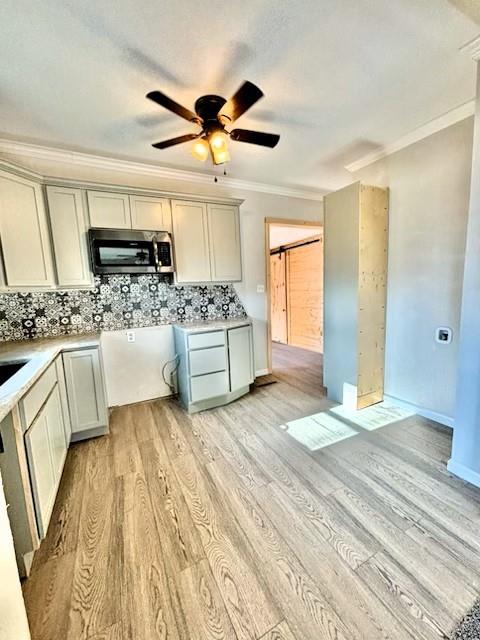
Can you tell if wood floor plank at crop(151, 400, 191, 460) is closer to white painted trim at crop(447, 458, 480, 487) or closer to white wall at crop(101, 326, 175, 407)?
white wall at crop(101, 326, 175, 407)

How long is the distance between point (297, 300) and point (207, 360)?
357 centimetres

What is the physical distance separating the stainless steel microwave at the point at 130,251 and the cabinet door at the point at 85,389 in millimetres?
841

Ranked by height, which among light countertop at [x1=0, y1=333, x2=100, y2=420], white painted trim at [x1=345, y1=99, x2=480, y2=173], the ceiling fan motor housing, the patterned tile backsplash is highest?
white painted trim at [x1=345, y1=99, x2=480, y2=173]

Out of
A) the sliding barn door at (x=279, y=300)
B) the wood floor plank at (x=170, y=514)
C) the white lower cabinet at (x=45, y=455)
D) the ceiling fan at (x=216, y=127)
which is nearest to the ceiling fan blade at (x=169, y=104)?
the ceiling fan at (x=216, y=127)

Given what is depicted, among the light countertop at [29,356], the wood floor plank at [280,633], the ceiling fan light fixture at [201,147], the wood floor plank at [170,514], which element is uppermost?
the ceiling fan light fixture at [201,147]

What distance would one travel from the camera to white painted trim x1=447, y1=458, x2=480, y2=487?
172 centimetres

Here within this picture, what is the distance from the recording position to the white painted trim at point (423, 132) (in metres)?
2.10

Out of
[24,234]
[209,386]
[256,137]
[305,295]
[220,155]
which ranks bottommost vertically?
[209,386]

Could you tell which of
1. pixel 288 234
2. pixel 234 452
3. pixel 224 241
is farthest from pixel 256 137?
pixel 288 234

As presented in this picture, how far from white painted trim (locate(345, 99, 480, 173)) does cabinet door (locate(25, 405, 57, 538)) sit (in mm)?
3633

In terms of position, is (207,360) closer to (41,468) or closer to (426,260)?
(41,468)

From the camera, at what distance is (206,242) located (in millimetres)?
3088

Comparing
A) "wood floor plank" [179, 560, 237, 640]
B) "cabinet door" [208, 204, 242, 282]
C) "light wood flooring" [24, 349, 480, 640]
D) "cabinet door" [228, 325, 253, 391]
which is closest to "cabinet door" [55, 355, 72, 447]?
"light wood flooring" [24, 349, 480, 640]

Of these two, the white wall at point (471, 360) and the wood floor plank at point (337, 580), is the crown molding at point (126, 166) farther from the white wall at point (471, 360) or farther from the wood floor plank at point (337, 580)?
the wood floor plank at point (337, 580)
